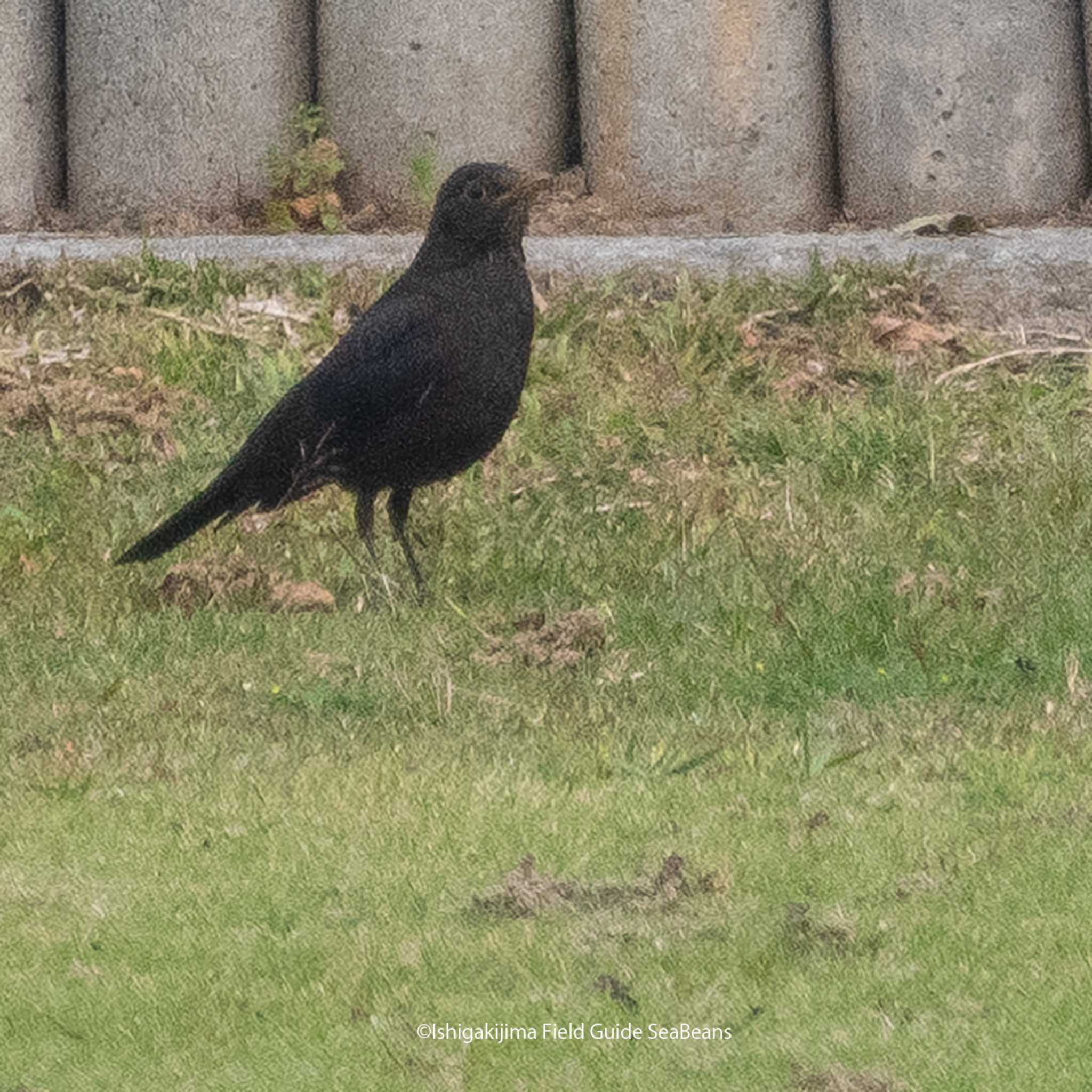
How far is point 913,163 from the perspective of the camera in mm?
8031

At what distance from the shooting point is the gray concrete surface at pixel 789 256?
24.8 feet

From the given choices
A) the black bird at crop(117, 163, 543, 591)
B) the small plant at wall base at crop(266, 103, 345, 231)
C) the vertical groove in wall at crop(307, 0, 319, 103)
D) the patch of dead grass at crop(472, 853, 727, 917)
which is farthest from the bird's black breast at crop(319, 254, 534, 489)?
the vertical groove in wall at crop(307, 0, 319, 103)

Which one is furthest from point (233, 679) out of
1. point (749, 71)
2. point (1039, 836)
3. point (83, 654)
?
point (749, 71)

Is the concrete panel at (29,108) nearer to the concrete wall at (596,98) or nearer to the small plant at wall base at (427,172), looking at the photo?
the concrete wall at (596,98)

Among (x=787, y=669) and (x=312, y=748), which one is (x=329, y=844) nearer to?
(x=312, y=748)

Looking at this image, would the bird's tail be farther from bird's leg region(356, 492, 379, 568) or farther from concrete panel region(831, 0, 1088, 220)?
concrete panel region(831, 0, 1088, 220)

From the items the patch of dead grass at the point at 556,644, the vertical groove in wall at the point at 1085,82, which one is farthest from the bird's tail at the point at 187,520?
the vertical groove in wall at the point at 1085,82

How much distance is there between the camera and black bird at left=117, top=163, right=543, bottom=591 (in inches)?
215

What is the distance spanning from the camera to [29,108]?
8367 millimetres

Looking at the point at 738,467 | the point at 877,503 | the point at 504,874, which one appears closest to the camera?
the point at 504,874

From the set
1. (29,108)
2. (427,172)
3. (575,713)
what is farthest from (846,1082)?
(29,108)

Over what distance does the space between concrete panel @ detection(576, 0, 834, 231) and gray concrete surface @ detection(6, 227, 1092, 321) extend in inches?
14.1

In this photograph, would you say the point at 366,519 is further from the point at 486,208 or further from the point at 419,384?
the point at 486,208

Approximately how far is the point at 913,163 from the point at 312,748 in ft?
14.3
